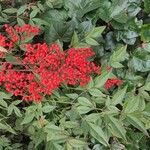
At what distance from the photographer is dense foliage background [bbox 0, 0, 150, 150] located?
204cm

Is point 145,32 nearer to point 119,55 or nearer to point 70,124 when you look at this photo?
point 119,55

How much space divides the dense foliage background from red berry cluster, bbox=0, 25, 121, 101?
79mm

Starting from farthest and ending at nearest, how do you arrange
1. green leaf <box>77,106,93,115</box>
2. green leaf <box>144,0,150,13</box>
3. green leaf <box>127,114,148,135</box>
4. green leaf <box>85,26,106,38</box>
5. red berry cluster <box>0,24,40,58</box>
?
green leaf <box>144,0,150,13</box>, green leaf <box>85,26,106,38</box>, red berry cluster <box>0,24,40,58</box>, green leaf <box>77,106,93,115</box>, green leaf <box>127,114,148,135</box>

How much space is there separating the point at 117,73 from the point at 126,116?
0.70 metres

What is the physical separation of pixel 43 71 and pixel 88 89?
28 centimetres

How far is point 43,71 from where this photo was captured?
6.81ft

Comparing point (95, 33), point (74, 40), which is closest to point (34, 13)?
point (74, 40)

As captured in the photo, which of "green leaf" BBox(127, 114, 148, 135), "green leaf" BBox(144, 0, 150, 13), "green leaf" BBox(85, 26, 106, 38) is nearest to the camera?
"green leaf" BBox(127, 114, 148, 135)

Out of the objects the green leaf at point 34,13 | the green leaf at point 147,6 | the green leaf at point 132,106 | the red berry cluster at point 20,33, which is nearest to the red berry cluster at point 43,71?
the red berry cluster at point 20,33

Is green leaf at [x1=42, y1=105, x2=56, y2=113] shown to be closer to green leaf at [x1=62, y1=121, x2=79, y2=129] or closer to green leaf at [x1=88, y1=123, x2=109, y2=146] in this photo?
green leaf at [x1=62, y1=121, x2=79, y2=129]

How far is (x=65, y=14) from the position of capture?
2.73 metres

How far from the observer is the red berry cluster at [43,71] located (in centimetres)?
207

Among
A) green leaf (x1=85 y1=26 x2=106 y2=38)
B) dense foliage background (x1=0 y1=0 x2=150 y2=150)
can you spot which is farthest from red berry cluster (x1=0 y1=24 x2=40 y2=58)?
green leaf (x1=85 y1=26 x2=106 y2=38)

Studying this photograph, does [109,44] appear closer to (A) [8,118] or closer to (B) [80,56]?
(B) [80,56]
